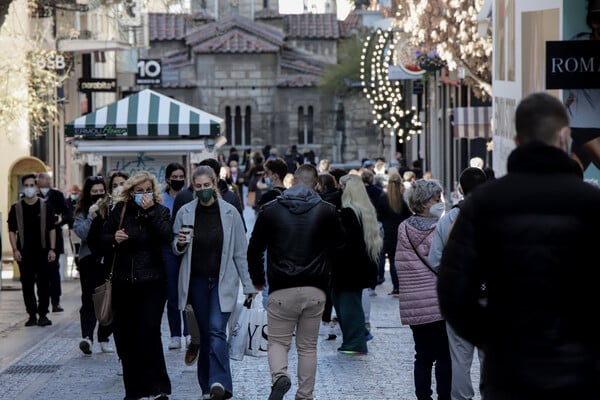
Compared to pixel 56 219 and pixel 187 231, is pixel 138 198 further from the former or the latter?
pixel 56 219

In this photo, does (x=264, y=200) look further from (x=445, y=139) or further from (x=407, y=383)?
(x=445, y=139)

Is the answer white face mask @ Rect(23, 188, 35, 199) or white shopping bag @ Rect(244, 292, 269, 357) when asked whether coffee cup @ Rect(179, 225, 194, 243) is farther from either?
white face mask @ Rect(23, 188, 35, 199)

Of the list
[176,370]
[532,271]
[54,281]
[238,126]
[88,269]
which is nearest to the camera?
[532,271]

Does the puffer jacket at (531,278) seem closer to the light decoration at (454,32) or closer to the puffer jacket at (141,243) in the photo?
the puffer jacket at (141,243)

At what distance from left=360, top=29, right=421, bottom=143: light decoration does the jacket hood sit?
30454 mm

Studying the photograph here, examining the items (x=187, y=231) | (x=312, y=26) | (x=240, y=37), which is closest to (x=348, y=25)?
(x=312, y=26)

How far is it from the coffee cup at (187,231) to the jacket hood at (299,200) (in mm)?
847

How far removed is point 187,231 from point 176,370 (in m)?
2.50

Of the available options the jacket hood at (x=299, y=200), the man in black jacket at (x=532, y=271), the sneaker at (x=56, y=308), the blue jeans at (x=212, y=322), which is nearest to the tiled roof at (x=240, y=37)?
the sneaker at (x=56, y=308)

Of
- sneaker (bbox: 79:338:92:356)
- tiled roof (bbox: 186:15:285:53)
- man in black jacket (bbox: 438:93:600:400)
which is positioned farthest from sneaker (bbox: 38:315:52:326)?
tiled roof (bbox: 186:15:285:53)

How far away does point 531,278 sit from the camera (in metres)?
4.48

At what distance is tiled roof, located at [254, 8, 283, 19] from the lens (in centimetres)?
8638

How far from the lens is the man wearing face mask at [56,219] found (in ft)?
55.8

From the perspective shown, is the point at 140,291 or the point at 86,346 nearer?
the point at 140,291
